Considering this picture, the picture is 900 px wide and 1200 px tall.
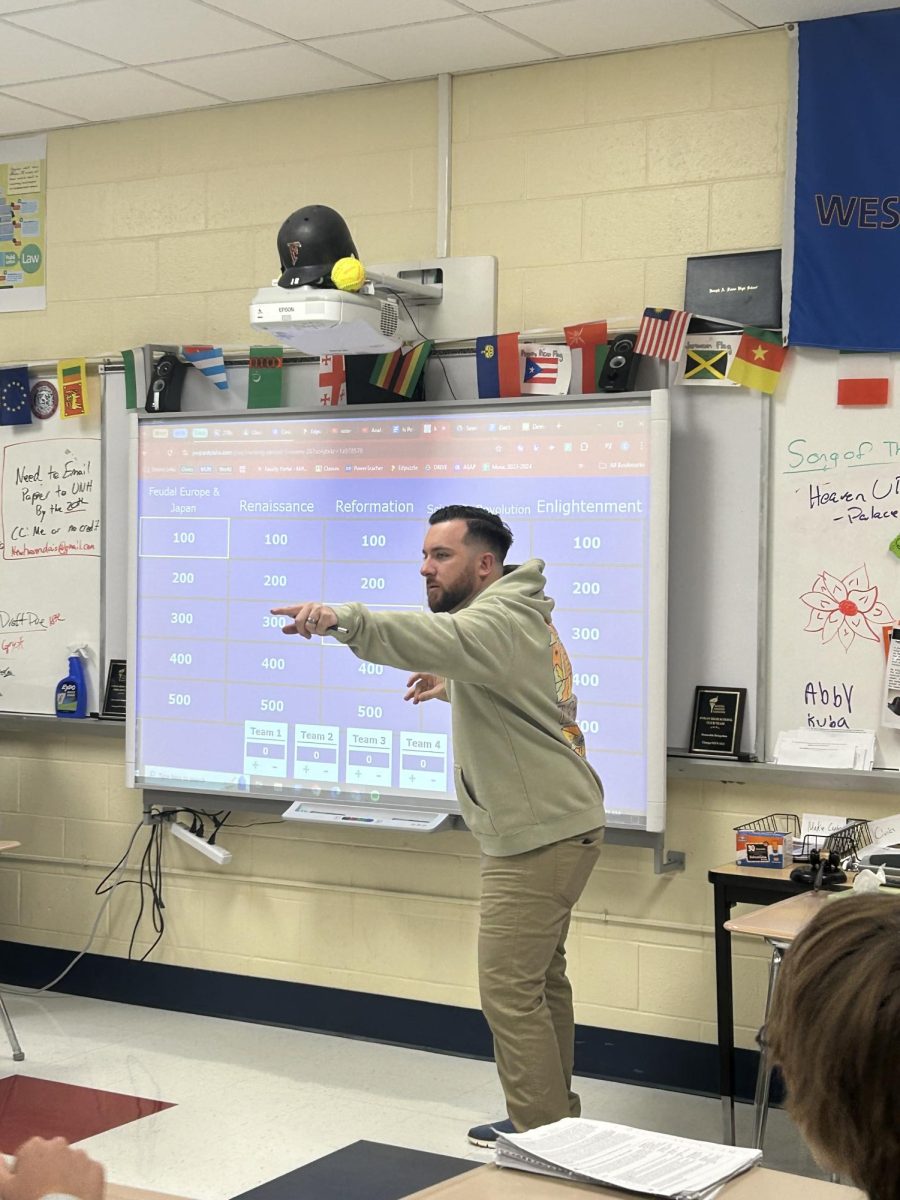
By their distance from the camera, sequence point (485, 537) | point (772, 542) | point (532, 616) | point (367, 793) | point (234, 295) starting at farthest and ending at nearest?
1. point (234, 295)
2. point (367, 793)
3. point (772, 542)
4. point (485, 537)
5. point (532, 616)

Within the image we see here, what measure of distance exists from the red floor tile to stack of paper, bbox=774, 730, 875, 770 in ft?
6.41

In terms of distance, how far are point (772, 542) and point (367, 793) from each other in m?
1.41

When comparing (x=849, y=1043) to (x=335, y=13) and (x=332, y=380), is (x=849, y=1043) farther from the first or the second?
(x=332, y=380)

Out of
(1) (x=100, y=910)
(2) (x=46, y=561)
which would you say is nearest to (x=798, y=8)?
(2) (x=46, y=561)

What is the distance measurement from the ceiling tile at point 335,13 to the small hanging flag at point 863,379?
1.43m

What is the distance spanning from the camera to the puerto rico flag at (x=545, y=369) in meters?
4.37

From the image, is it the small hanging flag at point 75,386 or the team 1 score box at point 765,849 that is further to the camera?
the small hanging flag at point 75,386

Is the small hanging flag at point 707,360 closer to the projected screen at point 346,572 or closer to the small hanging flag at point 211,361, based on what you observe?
the projected screen at point 346,572

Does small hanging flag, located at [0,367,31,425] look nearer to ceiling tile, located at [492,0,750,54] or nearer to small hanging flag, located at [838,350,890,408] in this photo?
ceiling tile, located at [492,0,750,54]

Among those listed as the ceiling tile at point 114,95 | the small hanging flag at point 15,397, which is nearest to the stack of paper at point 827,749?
the ceiling tile at point 114,95

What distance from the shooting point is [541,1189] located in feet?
5.48

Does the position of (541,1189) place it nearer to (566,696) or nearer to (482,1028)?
(566,696)

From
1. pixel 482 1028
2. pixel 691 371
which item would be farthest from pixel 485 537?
pixel 482 1028

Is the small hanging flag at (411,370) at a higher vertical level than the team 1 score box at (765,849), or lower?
higher
